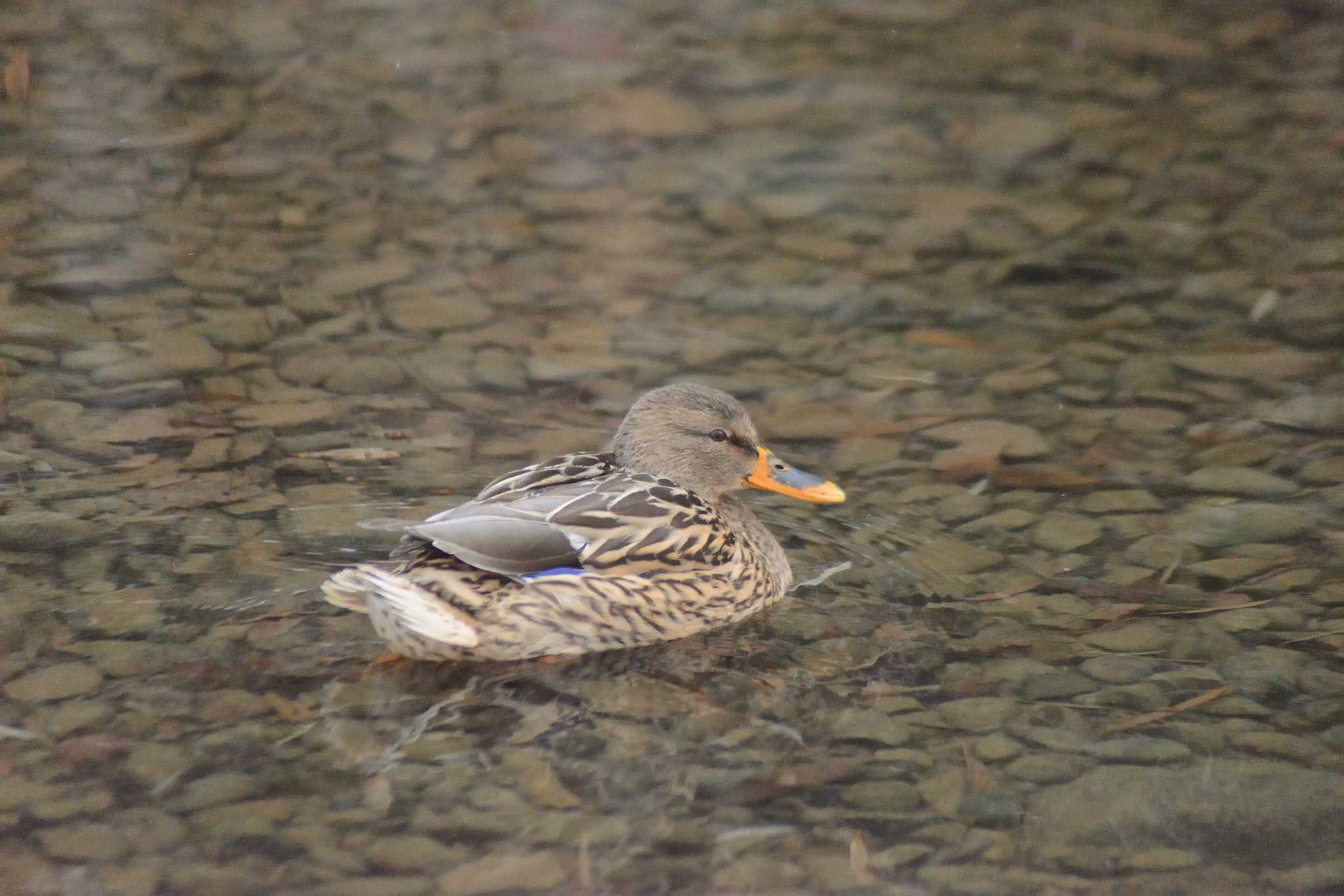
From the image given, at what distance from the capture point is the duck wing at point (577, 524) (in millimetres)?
5750

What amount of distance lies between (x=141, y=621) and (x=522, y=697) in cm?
137

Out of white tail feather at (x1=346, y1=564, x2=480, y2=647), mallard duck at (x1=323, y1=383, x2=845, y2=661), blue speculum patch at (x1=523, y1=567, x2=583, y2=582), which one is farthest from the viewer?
blue speculum patch at (x1=523, y1=567, x2=583, y2=582)

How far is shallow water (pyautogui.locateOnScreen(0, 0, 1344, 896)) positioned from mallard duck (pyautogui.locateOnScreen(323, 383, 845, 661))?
0.15 m

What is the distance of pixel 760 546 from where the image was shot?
6566mm

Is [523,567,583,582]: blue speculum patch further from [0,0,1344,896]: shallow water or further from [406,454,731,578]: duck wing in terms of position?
[0,0,1344,896]: shallow water

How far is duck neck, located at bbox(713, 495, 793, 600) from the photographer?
6441mm

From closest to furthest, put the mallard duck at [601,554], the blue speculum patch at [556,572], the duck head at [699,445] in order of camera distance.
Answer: the mallard duck at [601,554], the blue speculum patch at [556,572], the duck head at [699,445]

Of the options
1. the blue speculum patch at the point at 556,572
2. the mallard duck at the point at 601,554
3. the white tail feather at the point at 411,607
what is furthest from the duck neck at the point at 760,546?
the white tail feather at the point at 411,607

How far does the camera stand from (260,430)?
7.34 m

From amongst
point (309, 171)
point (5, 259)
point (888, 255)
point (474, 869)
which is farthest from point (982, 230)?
point (474, 869)

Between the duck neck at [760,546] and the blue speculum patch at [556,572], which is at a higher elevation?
the blue speculum patch at [556,572]

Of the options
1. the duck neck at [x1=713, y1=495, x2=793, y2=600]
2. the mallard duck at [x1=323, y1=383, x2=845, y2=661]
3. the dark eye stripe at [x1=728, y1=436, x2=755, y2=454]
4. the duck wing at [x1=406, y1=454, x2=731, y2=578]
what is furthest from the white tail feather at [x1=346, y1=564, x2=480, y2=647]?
the dark eye stripe at [x1=728, y1=436, x2=755, y2=454]

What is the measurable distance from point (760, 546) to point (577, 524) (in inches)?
34.6

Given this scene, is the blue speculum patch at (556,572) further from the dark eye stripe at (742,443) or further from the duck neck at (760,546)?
the dark eye stripe at (742,443)
